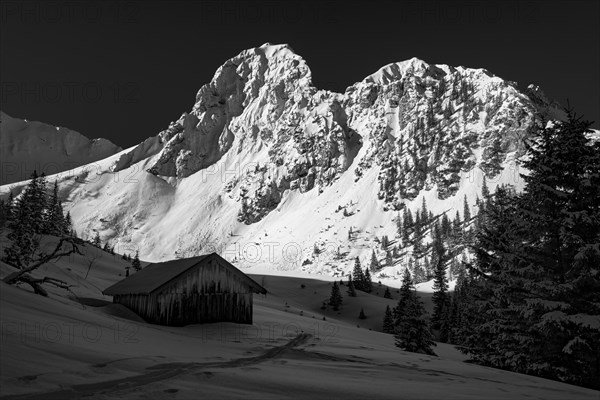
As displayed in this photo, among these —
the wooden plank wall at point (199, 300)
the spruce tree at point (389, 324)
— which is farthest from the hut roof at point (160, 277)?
the spruce tree at point (389, 324)

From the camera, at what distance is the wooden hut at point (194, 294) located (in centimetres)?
2202

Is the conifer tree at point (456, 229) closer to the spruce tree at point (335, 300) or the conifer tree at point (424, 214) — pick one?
the conifer tree at point (424, 214)

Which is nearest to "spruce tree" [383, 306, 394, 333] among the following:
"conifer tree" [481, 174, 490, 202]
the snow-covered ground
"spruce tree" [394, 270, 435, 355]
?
"spruce tree" [394, 270, 435, 355]

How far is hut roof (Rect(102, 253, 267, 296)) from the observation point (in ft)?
74.5

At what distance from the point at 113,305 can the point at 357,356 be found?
1504 cm

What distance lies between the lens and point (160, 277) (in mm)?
23953

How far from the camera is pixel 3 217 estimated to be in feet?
171

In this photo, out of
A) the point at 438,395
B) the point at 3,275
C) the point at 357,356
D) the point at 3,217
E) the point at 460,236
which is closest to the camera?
the point at 438,395

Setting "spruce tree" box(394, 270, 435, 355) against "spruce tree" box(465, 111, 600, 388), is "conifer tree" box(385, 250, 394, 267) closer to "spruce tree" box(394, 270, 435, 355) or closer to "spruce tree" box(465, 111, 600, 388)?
"spruce tree" box(394, 270, 435, 355)

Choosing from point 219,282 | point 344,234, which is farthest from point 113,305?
point 344,234

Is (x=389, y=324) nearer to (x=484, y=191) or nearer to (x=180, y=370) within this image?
(x=180, y=370)

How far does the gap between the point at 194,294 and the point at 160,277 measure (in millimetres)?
2597

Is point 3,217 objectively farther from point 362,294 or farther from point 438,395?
point 362,294

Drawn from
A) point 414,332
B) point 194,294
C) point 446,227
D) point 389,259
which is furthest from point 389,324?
point 446,227
